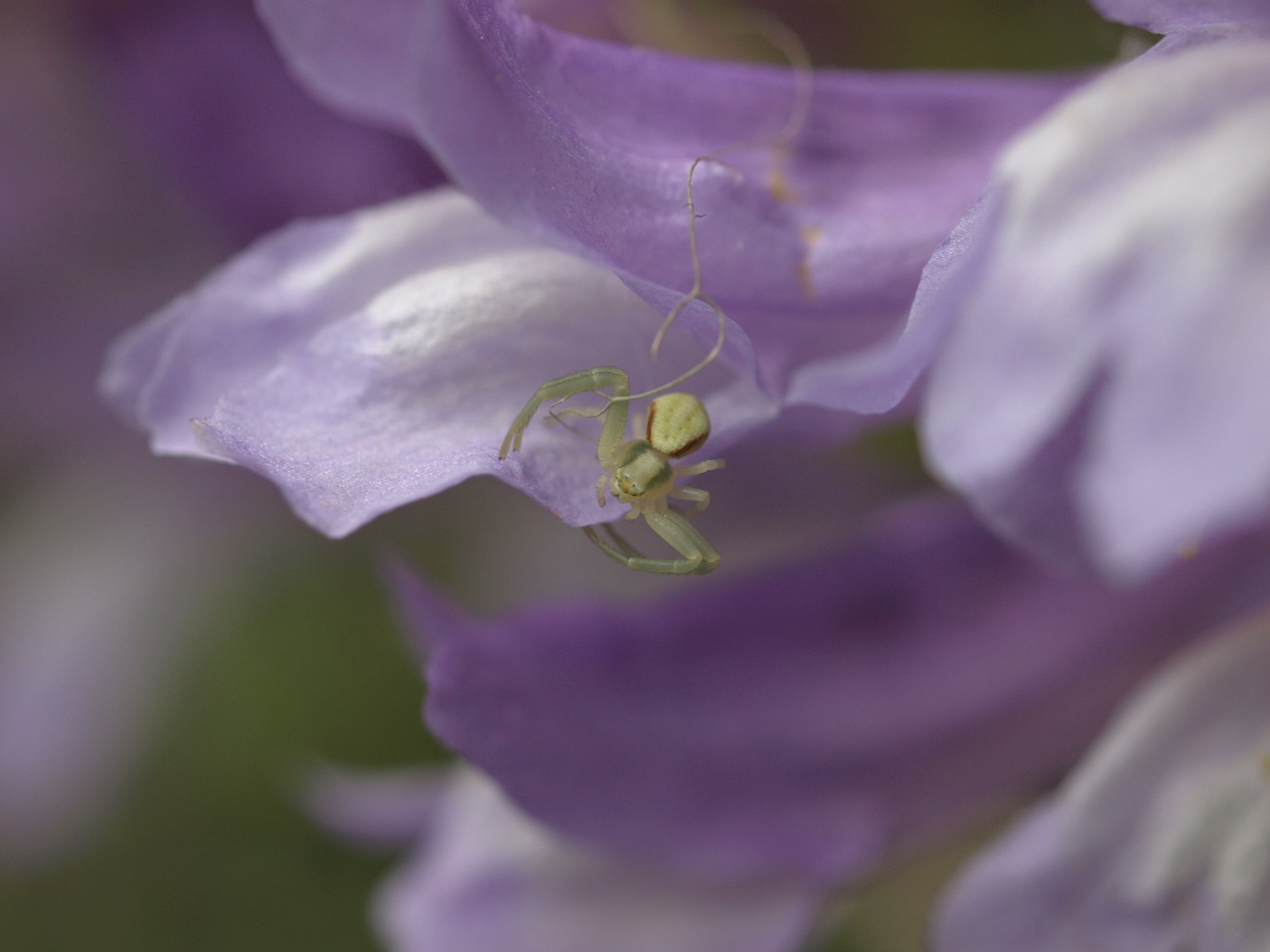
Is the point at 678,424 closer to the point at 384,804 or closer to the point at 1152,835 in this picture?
the point at 1152,835

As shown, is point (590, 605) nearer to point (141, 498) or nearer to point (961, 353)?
point (961, 353)

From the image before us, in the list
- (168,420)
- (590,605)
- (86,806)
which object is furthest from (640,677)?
(86,806)

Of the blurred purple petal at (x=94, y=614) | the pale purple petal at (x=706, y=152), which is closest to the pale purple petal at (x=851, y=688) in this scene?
the pale purple petal at (x=706, y=152)

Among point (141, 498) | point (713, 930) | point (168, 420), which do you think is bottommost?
point (141, 498)

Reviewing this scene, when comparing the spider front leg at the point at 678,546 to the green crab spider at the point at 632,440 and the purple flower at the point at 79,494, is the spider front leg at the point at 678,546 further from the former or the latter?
the purple flower at the point at 79,494

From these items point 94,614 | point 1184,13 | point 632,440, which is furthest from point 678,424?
point 94,614

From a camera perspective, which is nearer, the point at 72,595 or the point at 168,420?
the point at 168,420

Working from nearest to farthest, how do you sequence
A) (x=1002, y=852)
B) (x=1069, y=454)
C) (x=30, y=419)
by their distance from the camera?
(x=1069, y=454), (x=1002, y=852), (x=30, y=419)
